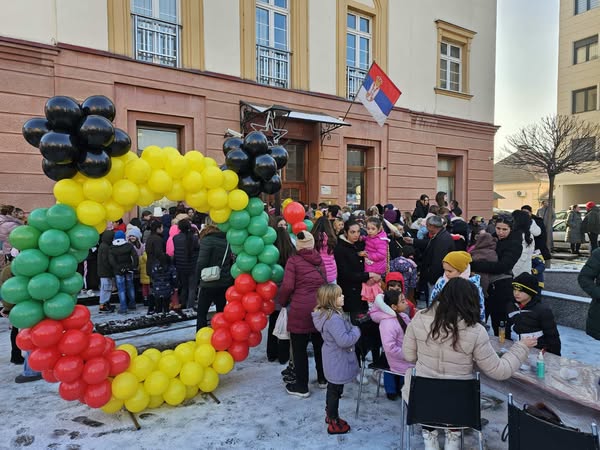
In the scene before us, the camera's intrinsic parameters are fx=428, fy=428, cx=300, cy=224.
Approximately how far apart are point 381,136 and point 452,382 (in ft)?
38.9

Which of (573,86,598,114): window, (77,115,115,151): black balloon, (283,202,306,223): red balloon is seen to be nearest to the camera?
(77,115,115,151): black balloon

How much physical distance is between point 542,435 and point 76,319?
3404mm

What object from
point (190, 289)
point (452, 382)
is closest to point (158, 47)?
point (190, 289)

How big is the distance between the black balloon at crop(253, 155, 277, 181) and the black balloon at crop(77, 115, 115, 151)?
1367 millimetres

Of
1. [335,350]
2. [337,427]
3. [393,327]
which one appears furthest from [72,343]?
[393,327]

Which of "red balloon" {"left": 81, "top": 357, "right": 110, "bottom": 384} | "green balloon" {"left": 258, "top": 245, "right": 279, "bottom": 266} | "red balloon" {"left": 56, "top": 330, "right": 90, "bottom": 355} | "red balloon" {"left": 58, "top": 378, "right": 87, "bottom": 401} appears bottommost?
"red balloon" {"left": 58, "top": 378, "right": 87, "bottom": 401}

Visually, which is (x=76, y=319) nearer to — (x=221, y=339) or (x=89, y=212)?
(x=89, y=212)

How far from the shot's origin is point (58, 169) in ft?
11.2

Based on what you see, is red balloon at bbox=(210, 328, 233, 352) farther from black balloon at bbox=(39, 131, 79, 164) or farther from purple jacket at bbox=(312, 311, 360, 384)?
black balloon at bbox=(39, 131, 79, 164)

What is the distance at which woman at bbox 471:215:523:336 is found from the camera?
4.86 meters

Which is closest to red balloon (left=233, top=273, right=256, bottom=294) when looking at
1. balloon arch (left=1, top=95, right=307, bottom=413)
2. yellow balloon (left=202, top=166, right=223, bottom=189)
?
balloon arch (left=1, top=95, right=307, bottom=413)

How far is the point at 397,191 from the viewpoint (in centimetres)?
1423

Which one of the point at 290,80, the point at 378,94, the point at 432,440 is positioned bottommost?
the point at 432,440

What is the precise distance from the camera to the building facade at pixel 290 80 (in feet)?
28.5
